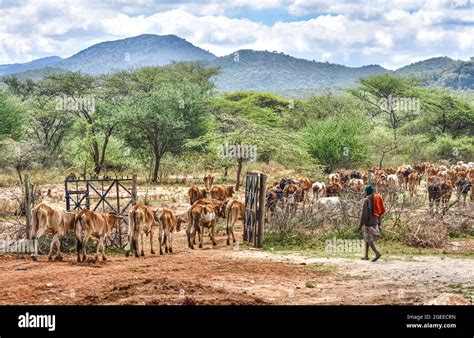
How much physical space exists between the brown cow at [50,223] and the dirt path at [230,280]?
1.56 ft

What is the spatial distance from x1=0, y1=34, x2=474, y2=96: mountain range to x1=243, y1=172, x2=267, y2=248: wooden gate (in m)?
77.9

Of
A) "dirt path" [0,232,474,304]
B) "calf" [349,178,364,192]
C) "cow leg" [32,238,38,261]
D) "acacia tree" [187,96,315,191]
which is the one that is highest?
"acacia tree" [187,96,315,191]

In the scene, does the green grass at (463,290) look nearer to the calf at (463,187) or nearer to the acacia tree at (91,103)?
the calf at (463,187)

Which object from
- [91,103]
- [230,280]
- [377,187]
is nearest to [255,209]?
[230,280]

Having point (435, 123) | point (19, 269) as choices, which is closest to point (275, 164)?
point (435, 123)

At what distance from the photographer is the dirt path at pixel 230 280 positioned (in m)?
10.0

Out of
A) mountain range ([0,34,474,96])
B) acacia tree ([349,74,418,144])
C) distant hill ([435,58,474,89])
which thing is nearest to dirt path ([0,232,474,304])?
acacia tree ([349,74,418,144])

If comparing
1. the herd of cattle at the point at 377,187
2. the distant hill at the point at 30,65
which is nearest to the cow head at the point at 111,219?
the herd of cattle at the point at 377,187

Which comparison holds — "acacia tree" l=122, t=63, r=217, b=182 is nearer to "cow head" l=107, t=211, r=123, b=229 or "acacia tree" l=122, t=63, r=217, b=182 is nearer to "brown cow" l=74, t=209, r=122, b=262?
"cow head" l=107, t=211, r=123, b=229

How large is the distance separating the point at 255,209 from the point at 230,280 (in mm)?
4697

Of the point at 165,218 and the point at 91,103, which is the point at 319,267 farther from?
the point at 91,103

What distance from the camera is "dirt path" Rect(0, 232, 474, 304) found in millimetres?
10038
